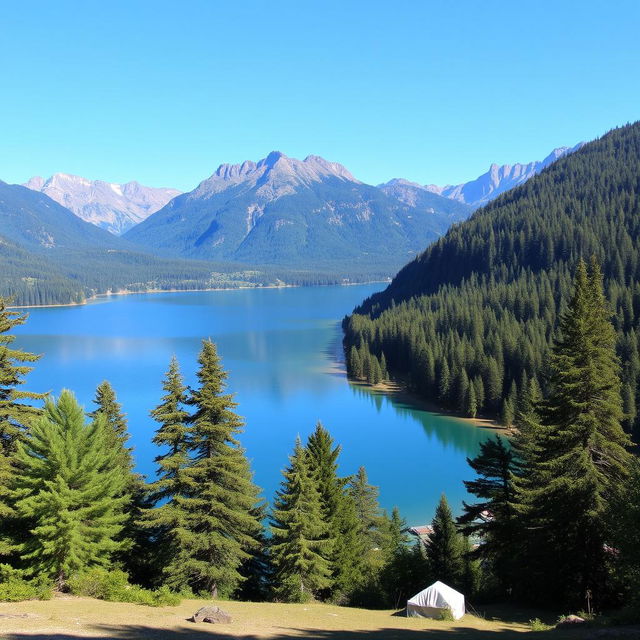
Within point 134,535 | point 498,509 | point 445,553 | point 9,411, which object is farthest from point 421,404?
point 9,411

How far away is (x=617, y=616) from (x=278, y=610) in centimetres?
1244

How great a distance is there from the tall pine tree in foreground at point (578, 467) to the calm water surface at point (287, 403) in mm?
14618

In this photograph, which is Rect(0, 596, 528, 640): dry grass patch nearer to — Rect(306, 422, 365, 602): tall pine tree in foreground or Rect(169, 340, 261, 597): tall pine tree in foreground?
Rect(169, 340, 261, 597): tall pine tree in foreground

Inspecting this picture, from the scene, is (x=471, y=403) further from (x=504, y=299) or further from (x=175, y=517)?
(x=175, y=517)

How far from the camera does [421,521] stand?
50875 millimetres

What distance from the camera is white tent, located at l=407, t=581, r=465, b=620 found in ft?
83.6

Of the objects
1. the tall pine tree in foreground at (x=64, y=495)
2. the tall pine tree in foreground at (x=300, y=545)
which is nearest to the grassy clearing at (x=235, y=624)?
the tall pine tree in foreground at (x=64, y=495)

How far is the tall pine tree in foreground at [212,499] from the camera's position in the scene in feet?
90.3

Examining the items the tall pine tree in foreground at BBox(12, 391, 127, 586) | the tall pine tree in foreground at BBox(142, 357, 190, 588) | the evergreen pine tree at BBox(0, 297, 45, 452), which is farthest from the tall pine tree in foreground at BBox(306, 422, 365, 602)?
the evergreen pine tree at BBox(0, 297, 45, 452)

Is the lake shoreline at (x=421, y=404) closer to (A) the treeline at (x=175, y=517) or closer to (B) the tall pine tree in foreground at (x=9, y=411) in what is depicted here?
(A) the treeline at (x=175, y=517)

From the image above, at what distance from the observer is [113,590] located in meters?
23.6

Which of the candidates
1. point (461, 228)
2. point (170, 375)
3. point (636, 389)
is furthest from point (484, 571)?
point (461, 228)

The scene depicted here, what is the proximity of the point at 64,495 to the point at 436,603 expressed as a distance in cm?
1602

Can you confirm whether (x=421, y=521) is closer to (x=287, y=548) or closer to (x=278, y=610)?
(x=287, y=548)
